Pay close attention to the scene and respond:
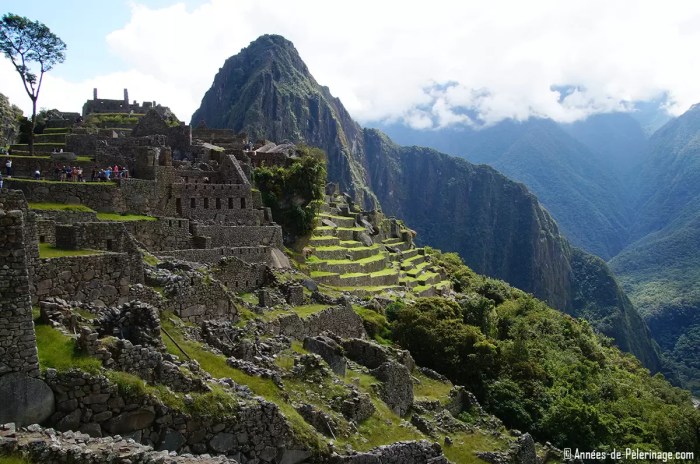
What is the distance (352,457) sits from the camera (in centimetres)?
1427

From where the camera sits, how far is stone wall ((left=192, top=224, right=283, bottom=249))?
28719 mm

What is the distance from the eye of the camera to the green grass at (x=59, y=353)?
1023 cm

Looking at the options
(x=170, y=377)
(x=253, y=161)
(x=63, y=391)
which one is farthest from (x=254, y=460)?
(x=253, y=161)

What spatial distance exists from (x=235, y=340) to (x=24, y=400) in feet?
24.3

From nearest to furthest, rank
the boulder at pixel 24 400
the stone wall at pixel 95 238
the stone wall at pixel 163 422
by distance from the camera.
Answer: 1. the boulder at pixel 24 400
2. the stone wall at pixel 163 422
3. the stone wall at pixel 95 238

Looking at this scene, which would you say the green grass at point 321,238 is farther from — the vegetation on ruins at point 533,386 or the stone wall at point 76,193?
the stone wall at point 76,193

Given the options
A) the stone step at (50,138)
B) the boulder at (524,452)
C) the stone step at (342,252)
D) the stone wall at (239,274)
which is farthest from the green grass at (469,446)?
the stone step at (50,138)

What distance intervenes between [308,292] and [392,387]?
7283mm

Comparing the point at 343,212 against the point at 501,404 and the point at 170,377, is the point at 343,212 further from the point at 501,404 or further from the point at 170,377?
the point at 170,377

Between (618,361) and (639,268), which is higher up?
(639,268)

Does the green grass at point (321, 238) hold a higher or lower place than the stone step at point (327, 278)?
higher

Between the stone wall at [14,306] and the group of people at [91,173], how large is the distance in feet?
53.8

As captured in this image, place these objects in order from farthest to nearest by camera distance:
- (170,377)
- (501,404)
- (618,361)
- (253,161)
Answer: (618,361), (253,161), (501,404), (170,377)

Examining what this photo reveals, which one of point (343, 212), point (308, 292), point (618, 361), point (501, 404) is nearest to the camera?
point (308, 292)
